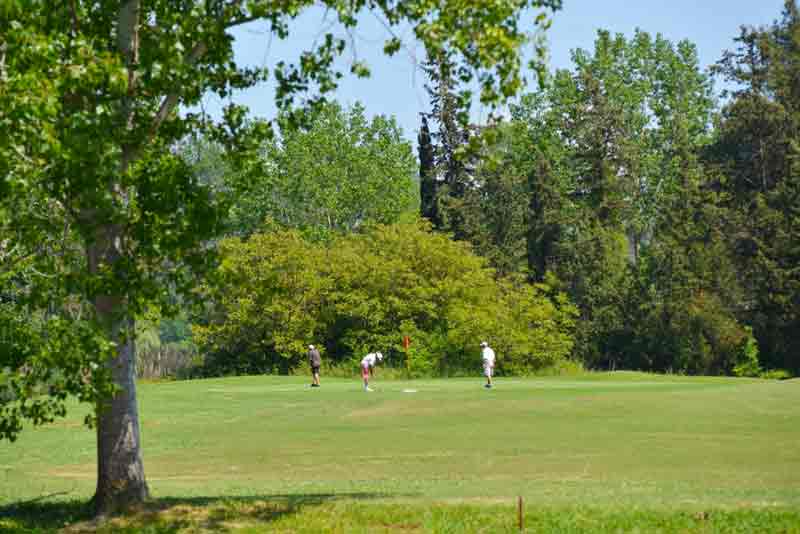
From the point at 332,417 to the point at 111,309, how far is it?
17.2 m

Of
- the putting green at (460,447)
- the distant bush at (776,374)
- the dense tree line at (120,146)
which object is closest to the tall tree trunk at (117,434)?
the dense tree line at (120,146)

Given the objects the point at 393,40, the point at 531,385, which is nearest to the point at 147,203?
the point at 393,40

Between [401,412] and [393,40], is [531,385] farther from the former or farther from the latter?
[393,40]

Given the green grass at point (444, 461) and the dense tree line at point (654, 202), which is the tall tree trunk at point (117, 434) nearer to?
the green grass at point (444, 461)

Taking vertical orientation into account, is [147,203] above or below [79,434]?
above

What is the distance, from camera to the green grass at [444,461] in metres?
13.5

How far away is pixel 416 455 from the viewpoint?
72.4 feet

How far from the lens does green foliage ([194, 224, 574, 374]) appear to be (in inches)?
2368

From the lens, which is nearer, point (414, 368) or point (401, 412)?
point (401, 412)

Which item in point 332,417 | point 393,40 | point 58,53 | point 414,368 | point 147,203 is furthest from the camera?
point 414,368

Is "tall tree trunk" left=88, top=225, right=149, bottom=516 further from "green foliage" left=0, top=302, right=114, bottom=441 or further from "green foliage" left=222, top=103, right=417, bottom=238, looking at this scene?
"green foliage" left=222, top=103, right=417, bottom=238

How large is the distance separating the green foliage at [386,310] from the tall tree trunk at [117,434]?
4473cm

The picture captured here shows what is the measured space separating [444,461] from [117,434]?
27.8 ft

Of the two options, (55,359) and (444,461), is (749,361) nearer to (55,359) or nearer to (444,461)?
(444,461)
